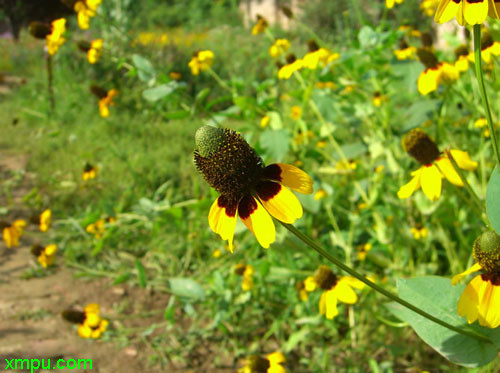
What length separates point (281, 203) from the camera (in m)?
0.74

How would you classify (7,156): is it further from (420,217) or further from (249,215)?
(249,215)

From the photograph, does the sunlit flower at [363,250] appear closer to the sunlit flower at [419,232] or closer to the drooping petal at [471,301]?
the sunlit flower at [419,232]

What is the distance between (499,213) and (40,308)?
209 cm

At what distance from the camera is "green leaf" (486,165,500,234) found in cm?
74

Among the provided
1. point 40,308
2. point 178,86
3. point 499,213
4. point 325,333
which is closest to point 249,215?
point 499,213

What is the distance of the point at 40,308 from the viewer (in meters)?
2.14

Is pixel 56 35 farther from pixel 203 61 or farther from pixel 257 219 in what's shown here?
pixel 257 219

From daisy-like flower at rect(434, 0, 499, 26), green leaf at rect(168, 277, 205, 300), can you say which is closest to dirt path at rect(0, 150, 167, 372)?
green leaf at rect(168, 277, 205, 300)

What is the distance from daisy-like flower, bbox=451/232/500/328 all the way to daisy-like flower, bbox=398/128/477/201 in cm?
24

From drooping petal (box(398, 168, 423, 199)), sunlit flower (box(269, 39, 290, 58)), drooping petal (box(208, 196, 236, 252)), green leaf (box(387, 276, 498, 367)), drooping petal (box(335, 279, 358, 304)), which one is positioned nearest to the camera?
drooping petal (box(208, 196, 236, 252))

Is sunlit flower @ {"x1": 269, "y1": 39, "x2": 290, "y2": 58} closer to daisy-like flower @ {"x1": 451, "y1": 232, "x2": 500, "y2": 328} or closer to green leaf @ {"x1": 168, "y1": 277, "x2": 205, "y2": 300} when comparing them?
green leaf @ {"x1": 168, "y1": 277, "x2": 205, "y2": 300}

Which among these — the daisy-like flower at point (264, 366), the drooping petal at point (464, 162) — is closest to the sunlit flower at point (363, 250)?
the daisy-like flower at point (264, 366)

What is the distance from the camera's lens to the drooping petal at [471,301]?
80 cm

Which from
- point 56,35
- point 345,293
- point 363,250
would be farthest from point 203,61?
point 345,293
